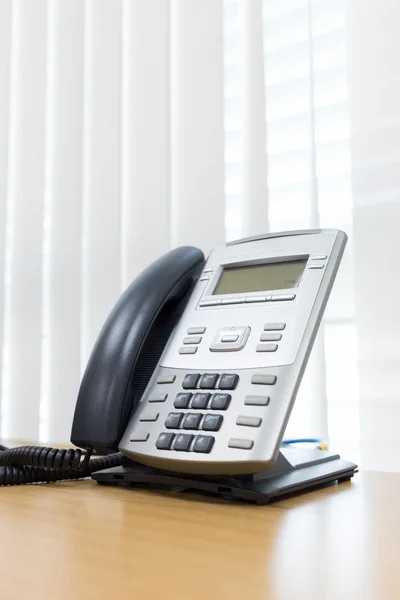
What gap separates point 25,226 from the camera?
1107 mm

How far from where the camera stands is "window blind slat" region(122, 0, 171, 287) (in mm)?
938

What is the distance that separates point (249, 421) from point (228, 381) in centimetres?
5

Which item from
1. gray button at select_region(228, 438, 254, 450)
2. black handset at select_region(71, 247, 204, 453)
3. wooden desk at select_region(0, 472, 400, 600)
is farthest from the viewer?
black handset at select_region(71, 247, 204, 453)

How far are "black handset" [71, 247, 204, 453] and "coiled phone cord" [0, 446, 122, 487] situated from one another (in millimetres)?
22

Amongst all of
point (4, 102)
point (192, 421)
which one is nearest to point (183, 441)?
point (192, 421)

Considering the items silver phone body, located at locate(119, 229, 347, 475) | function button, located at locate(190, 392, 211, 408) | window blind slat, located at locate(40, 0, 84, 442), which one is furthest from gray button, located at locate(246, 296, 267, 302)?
window blind slat, located at locate(40, 0, 84, 442)

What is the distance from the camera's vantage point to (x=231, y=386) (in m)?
0.47

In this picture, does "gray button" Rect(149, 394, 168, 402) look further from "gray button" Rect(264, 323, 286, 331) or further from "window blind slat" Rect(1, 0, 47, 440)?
"window blind slat" Rect(1, 0, 47, 440)

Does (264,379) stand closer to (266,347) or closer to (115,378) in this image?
(266,347)

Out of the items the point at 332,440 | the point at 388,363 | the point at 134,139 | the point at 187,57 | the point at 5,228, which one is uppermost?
the point at 187,57

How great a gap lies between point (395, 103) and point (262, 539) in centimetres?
59

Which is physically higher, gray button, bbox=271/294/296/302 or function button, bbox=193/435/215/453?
gray button, bbox=271/294/296/302

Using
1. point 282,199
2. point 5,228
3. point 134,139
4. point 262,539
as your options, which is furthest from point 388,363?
point 5,228

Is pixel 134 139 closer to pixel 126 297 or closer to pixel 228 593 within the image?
pixel 126 297
